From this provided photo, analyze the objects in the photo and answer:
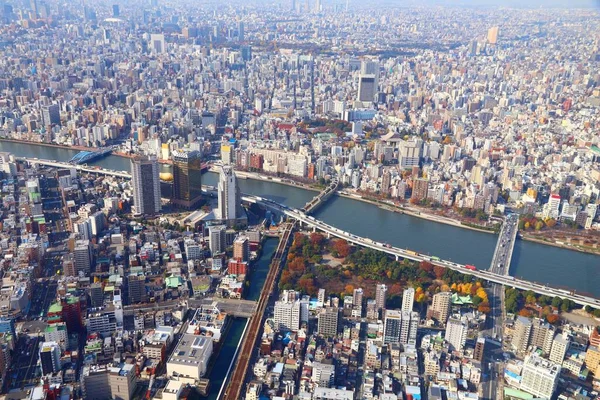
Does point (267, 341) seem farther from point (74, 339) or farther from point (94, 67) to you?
point (94, 67)

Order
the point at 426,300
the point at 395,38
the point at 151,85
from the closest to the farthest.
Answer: the point at 426,300, the point at 151,85, the point at 395,38

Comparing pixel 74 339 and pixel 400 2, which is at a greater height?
pixel 400 2

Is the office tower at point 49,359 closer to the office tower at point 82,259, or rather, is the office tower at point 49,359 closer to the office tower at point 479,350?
the office tower at point 82,259

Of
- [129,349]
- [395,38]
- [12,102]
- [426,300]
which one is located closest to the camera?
[129,349]

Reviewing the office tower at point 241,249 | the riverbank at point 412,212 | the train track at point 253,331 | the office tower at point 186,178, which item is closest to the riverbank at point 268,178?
the riverbank at point 412,212

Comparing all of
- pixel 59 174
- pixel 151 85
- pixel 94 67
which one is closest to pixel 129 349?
pixel 59 174

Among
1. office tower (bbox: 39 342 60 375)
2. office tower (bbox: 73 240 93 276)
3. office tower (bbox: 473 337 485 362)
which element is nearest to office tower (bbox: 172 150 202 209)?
office tower (bbox: 73 240 93 276)

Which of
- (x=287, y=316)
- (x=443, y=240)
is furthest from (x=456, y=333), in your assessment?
(x=443, y=240)

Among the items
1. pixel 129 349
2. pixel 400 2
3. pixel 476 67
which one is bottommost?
pixel 129 349
